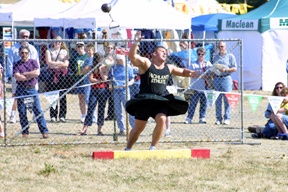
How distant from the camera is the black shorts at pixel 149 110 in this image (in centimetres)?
1175

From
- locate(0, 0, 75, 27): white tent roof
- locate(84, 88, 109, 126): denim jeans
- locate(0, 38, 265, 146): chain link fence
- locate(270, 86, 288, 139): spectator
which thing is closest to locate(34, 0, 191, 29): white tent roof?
locate(0, 0, 75, 27): white tent roof

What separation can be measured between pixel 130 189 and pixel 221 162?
2479mm

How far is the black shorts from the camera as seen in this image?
1175 cm

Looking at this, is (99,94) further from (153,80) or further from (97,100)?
(153,80)

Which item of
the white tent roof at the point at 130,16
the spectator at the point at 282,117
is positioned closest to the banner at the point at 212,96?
the spectator at the point at 282,117

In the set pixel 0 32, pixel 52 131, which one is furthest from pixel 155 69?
pixel 0 32

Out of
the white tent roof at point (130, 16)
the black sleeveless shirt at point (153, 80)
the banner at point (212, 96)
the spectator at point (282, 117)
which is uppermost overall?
the white tent roof at point (130, 16)

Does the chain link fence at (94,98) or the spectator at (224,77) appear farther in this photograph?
the spectator at (224,77)

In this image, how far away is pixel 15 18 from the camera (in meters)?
26.8

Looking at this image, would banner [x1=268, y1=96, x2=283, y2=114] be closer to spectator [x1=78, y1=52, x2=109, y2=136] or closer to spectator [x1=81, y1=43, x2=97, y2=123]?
spectator [x1=78, y1=52, x2=109, y2=136]

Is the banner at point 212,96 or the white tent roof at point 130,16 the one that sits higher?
the white tent roof at point 130,16

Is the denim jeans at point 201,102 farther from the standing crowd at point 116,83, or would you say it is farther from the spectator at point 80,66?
the spectator at point 80,66

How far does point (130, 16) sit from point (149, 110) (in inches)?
485

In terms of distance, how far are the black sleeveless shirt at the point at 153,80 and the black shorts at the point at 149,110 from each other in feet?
0.62
